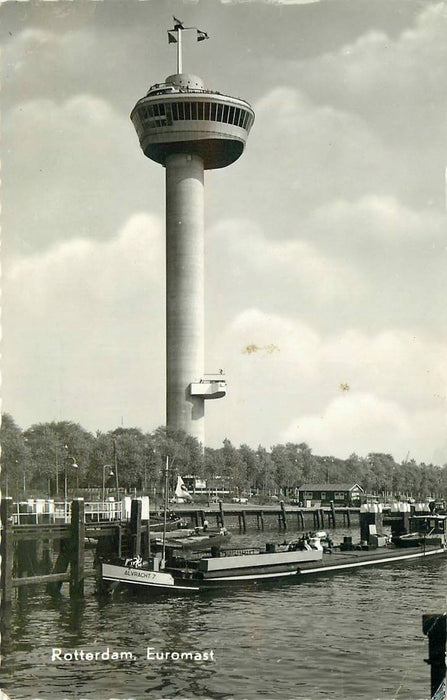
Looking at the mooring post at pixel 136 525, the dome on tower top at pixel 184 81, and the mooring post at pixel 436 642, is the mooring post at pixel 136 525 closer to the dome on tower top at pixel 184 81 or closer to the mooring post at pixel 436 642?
the mooring post at pixel 436 642

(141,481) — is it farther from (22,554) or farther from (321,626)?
(321,626)

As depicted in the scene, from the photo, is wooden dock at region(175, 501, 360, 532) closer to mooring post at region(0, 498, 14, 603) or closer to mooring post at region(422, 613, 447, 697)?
mooring post at region(0, 498, 14, 603)

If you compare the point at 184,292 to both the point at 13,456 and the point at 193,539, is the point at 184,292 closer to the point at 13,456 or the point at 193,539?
the point at 13,456

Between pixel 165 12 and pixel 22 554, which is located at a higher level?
pixel 165 12

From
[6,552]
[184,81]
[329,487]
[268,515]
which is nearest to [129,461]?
[268,515]

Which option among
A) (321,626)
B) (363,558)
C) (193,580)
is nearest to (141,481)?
(363,558)

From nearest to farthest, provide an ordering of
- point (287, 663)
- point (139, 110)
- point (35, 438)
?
1. point (287, 663)
2. point (35, 438)
3. point (139, 110)

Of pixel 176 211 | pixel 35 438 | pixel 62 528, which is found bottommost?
pixel 62 528
